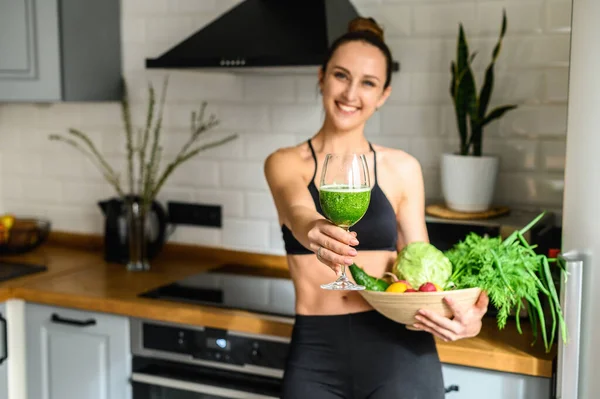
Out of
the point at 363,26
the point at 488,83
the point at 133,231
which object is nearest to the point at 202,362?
the point at 133,231

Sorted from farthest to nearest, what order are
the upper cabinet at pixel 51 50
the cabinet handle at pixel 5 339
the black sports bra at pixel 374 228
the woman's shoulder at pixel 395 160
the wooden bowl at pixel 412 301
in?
the upper cabinet at pixel 51 50 → the cabinet handle at pixel 5 339 → the woman's shoulder at pixel 395 160 → the black sports bra at pixel 374 228 → the wooden bowl at pixel 412 301

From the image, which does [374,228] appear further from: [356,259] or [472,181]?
[472,181]

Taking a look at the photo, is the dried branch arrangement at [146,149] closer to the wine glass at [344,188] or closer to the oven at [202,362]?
the oven at [202,362]

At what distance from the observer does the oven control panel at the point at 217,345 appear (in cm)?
238

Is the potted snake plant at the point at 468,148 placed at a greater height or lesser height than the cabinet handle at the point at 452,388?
greater

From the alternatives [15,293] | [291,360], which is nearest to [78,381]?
[15,293]

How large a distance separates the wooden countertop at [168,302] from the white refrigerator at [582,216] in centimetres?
11

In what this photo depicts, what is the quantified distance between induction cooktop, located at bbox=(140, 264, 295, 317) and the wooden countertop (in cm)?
5

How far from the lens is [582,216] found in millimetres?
1938

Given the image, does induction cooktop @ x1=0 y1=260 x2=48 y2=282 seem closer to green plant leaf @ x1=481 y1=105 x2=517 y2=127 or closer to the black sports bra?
the black sports bra

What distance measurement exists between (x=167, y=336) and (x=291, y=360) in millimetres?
598

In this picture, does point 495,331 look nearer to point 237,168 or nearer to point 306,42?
point 306,42

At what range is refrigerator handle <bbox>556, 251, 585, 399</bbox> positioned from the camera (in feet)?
6.35

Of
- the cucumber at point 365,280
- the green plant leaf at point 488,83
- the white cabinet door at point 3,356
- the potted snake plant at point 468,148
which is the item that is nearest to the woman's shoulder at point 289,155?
the cucumber at point 365,280
